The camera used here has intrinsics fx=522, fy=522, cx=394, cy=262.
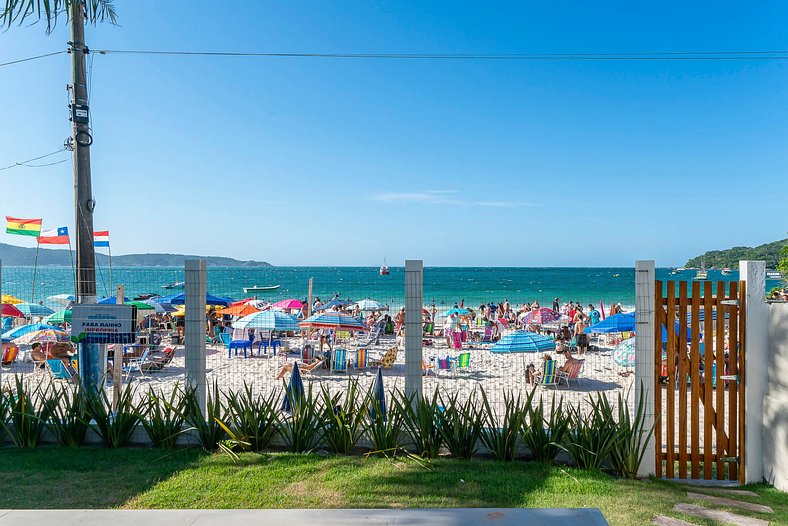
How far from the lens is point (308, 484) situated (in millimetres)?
4012

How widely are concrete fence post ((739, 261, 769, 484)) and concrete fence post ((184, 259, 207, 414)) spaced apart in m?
4.99

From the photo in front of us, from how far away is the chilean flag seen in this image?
608 inches

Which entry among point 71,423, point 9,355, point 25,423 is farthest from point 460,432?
point 9,355

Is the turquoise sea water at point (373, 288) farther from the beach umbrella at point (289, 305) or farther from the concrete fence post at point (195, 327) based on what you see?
the concrete fence post at point (195, 327)

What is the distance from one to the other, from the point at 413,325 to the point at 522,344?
6.29 meters

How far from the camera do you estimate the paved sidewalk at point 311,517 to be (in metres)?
3.21

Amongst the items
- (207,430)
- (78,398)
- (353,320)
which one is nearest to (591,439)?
(207,430)

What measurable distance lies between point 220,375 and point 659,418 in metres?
10.1

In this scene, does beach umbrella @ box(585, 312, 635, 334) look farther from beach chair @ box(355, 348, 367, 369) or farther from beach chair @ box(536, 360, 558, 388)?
beach chair @ box(355, 348, 367, 369)

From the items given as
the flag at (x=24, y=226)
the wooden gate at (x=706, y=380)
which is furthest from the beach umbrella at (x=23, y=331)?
the wooden gate at (x=706, y=380)

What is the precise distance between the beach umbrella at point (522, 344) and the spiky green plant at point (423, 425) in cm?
616

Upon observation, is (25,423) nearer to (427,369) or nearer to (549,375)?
Answer: (427,369)

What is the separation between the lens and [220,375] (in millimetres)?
12281

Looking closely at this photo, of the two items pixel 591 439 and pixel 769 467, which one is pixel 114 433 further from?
pixel 769 467
